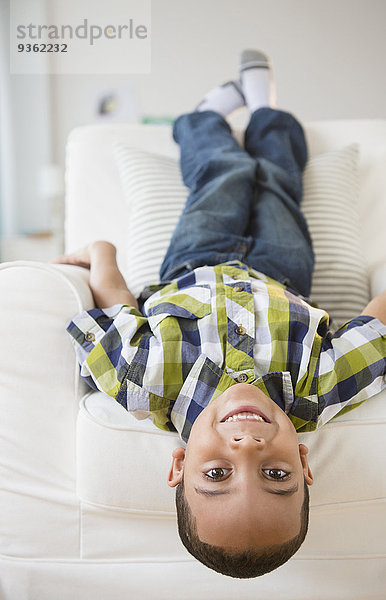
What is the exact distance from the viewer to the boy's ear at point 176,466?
2.88ft

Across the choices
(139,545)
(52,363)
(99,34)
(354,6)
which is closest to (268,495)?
(139,545)

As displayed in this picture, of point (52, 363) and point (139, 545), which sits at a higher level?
point (52, 363)

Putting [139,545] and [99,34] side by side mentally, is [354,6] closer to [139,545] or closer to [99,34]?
[99,34]

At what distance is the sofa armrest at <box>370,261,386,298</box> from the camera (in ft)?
4.59

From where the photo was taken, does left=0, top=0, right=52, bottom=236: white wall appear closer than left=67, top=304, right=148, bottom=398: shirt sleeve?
No

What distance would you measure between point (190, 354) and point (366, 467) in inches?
13.2

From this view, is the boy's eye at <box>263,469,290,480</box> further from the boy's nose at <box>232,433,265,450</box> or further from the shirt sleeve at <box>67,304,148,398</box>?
the shirt sleeve at <box>67,304,148,398</box>

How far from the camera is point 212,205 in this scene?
136cm

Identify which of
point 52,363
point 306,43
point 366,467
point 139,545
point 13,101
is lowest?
point 139,545

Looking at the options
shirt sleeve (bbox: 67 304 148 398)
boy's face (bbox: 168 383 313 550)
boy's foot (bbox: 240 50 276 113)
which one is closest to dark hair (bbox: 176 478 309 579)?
boy's face (bbox: 168 383 313 550)

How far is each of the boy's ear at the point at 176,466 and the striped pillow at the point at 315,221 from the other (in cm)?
59

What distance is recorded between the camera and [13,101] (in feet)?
11.4

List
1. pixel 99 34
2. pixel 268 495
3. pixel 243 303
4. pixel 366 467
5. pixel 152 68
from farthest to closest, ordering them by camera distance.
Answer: pixel 152 68
pixel 99 34
pixel 243 303
pixel 366 467
pixel 268 495

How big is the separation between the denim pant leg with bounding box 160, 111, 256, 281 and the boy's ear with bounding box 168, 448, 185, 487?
0.49 metres
